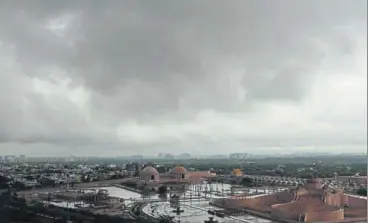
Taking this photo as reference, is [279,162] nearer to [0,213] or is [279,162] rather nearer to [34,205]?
[34,205]

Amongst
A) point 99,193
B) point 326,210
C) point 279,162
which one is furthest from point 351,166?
point 99,193

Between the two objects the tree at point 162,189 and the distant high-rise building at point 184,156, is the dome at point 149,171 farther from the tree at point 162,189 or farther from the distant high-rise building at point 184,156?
the distant high-rise building at point 184,156

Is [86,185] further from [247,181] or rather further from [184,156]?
[247,181]

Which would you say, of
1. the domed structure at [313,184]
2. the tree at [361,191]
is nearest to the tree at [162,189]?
the domed structure at [313,184]

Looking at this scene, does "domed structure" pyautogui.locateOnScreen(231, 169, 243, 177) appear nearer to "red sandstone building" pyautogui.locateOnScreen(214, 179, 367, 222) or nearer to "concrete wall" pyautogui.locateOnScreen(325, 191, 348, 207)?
"red sandstone building" pyautogui.locateOnScreen(214, 179, 367, 222)

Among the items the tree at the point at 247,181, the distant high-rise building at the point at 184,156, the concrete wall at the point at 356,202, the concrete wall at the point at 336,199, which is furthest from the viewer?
the tree at the point at 247,181
